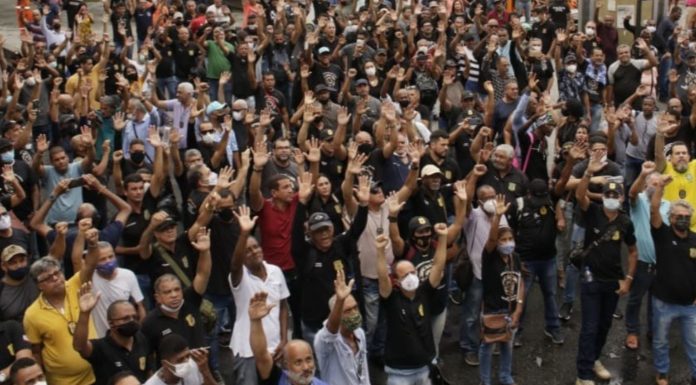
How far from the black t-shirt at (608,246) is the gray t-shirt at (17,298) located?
15.1ft

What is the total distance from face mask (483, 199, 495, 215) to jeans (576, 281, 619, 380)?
102 centimetres

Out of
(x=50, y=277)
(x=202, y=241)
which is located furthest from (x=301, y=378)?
(x=50, y=277)

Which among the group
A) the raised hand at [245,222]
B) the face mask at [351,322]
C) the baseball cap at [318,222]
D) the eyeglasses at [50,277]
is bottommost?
the face mask at [351,322]

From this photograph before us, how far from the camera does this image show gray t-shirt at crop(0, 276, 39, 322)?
7043 millimetres

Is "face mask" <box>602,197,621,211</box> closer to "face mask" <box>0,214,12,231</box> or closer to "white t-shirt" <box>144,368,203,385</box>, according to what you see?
"white t-shirt" <box>144,368,203,385</box>

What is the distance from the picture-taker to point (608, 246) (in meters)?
7.98

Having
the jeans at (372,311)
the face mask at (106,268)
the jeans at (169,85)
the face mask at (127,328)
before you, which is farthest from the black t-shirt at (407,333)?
the jeans at (169,85)

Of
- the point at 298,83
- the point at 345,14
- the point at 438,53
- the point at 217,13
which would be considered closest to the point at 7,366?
the point at 298,83

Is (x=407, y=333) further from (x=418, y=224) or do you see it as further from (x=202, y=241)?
(x=202, y=241)

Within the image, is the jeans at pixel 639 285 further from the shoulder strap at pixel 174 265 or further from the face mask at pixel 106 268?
the face mask at pixel 106 268

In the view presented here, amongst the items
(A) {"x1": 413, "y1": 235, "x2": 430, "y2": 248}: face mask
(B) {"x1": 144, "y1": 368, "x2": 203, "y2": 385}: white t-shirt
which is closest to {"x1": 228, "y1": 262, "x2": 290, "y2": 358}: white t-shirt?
(B) {"x1": 144, "y1": 368, "x2": 203, "y2": 385}: white t-shirt

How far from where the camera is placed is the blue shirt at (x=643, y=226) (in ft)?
27.7

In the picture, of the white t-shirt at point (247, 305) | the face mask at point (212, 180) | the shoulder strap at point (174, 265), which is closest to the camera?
the white t-shirt at point (247, 305)

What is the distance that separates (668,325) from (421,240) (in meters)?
2.27
